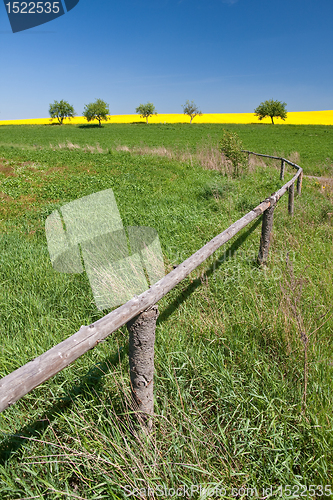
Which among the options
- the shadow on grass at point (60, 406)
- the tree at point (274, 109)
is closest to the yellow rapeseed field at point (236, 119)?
the tree at point (274, 109)

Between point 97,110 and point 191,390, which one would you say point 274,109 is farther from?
point 191,390

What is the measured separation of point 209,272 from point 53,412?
240 centimetres

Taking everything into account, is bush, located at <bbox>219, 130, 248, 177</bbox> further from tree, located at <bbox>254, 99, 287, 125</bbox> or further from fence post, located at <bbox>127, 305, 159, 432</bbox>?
tree, located at <bbox>254, 99, 287, 125</bbox>

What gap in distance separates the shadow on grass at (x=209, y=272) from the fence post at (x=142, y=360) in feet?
3.46

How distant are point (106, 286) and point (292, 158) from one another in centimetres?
1807

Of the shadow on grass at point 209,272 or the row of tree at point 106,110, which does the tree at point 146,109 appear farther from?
the shadow on grass at point 209,272

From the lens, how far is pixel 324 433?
63.8 inches

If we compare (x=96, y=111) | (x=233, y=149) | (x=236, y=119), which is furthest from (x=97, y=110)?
(x=233, y=149)

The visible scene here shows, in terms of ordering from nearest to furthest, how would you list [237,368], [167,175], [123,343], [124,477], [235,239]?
1. [124,477]
2. [237,368]
3. [123,343]
4. [235,239]
5. [167,175]

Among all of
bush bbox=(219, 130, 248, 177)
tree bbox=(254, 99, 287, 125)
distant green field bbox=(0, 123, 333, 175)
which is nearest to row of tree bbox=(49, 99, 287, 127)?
tree bbox=(254, 99, 287, 125)

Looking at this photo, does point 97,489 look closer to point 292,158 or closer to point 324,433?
point 324,433

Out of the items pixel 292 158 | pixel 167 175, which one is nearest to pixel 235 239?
pixel 167 175

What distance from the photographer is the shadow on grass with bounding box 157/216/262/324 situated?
117 inches

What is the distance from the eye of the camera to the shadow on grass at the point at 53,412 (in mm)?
1671
